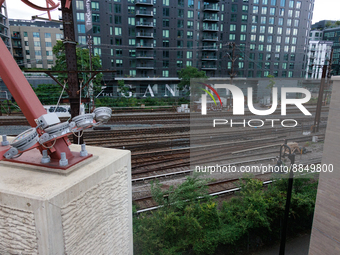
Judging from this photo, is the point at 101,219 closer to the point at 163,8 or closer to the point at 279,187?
the point at 279,187

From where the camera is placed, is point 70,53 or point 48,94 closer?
point 70,53

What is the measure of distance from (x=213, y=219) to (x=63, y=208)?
238 inches

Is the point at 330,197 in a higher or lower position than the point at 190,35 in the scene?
lower

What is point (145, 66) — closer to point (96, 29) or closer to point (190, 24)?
point (96, 29)

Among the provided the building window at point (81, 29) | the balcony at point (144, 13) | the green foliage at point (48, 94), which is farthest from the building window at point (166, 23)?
the green foliage at point (48, 94)

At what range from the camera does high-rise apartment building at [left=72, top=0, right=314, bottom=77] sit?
123ft

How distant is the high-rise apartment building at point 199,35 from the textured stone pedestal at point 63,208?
3521 cm

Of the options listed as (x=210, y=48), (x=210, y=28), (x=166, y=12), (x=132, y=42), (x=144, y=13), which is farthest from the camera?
(x=210, y=48)

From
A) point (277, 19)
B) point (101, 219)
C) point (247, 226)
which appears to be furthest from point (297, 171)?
point (277, 19)

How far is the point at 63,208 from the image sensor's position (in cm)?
280

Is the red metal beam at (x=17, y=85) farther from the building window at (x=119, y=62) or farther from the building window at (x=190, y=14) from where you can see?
the building window at (x=190, y=14)

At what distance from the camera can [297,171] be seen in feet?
33.6

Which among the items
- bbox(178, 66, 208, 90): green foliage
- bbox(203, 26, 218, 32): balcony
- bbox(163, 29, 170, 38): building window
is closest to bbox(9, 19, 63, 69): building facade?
bbox(163, 29, 170, 38): building window

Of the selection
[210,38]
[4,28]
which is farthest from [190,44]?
[4,28]
